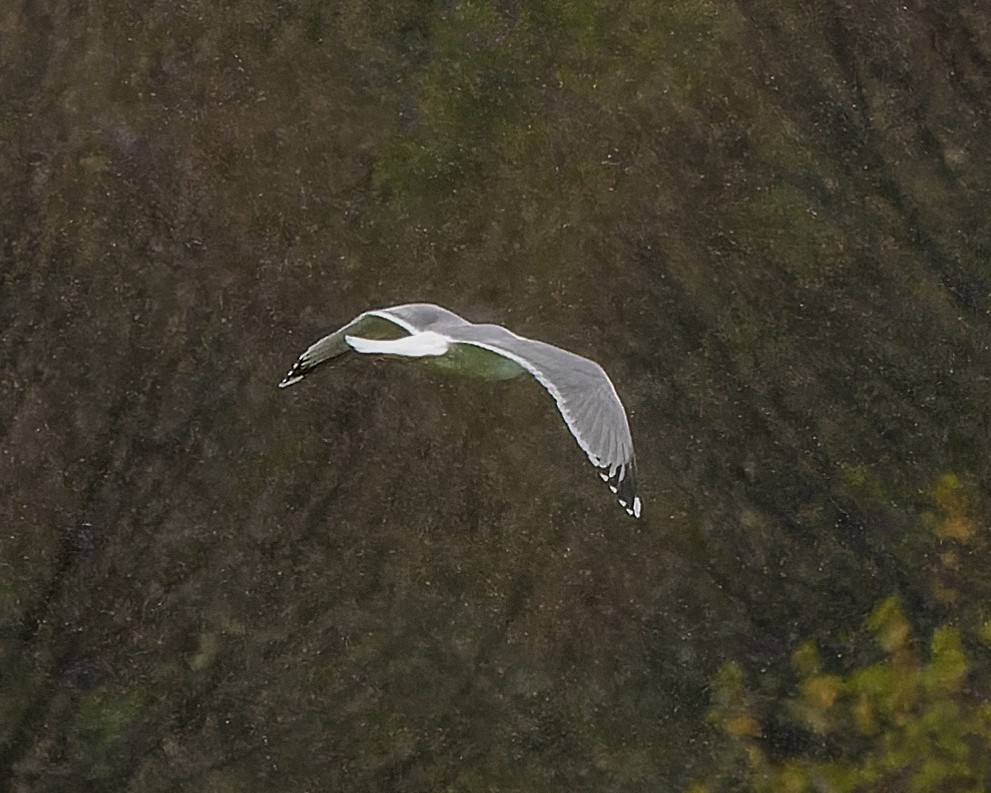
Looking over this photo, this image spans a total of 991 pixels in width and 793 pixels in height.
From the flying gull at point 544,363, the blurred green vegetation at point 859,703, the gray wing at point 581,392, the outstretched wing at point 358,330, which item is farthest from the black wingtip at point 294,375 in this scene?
the blurred green vegetation at point 859,703

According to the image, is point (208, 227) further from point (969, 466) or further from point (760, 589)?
point (969, 466)

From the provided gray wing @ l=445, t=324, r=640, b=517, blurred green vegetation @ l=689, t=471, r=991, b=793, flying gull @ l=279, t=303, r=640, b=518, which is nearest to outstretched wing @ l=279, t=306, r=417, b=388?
flying gull @ l=279, t=303, r=640, b=518

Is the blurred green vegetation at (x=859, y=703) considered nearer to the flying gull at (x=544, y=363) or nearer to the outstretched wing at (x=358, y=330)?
the flying gull at (x=544, y=363)

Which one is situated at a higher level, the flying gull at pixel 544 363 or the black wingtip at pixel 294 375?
the flying gull at pixel 544 363

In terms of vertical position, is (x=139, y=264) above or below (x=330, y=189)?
below

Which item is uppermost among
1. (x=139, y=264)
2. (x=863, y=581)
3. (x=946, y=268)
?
(x=946, y=268)

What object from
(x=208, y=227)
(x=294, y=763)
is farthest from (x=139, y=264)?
(x=294, y=763)

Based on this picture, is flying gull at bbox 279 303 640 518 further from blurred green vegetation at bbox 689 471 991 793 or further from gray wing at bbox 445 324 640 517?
blurred green vegetation at bbox 689 471 991 793

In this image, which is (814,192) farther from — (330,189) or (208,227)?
(208,227)
